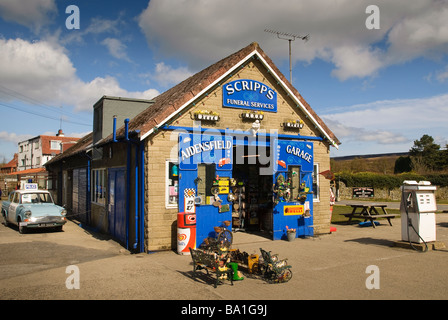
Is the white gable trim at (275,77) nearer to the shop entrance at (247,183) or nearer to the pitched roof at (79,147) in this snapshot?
the shop entrance at (247,183)

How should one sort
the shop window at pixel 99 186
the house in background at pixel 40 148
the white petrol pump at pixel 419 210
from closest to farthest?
Result: 1. the white petrol pump at pixel 419 210
2. the shop window at pixel 99 186
3. the house in background at pixel 40 148

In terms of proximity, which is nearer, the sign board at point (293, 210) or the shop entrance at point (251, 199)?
the sign board at point (293, 210)

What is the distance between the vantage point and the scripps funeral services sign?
38.5ft

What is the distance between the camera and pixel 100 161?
14570mm

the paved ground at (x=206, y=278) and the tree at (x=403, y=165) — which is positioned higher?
the tree at (x=403, y=165)

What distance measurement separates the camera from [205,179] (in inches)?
436

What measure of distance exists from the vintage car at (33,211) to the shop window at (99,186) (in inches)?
55.8

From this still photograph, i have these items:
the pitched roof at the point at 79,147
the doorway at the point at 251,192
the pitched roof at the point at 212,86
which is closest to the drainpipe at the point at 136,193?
the pitched roof at the point at 212,86

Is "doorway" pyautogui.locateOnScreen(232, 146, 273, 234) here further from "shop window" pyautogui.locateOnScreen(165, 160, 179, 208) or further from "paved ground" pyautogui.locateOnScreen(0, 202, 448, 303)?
"shop window" pyautogui.locateOnScreen(165, 160, 179, 208)

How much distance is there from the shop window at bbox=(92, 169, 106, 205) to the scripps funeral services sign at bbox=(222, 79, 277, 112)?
6.12 m

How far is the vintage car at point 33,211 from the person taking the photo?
45.0 ft

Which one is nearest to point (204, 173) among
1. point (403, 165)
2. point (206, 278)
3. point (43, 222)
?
point (206, 278)

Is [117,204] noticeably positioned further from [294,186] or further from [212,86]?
[294,186]
